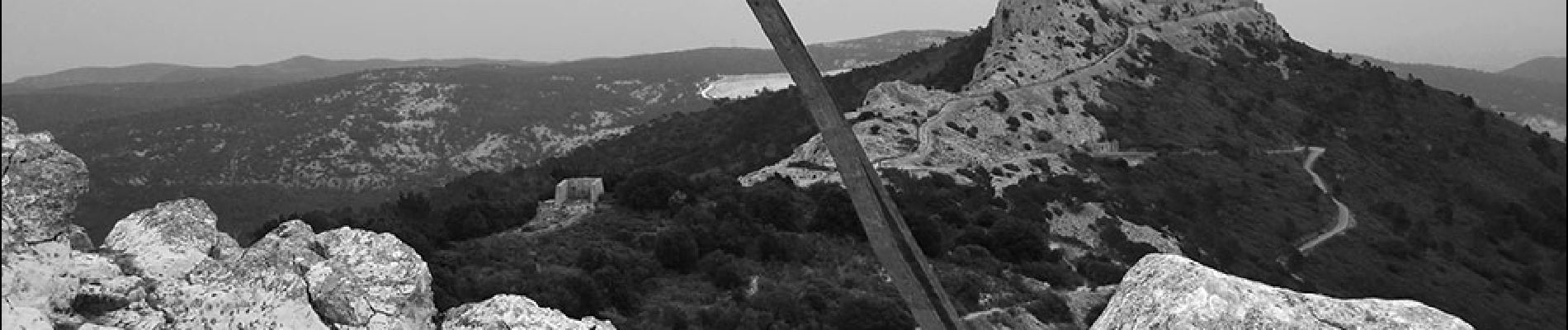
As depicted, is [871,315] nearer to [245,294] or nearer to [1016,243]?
[1016,243]

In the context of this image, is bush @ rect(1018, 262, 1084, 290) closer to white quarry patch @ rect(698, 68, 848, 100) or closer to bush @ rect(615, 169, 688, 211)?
bush @ rect(615, 169, 688, 211)

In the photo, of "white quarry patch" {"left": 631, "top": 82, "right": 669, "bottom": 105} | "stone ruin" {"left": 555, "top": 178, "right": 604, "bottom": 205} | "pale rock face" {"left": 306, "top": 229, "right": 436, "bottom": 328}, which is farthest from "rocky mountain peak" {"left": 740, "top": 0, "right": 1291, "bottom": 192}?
"white quarry patch" {"left": 631, "top": 82, "right": 669, "bottom": 105}

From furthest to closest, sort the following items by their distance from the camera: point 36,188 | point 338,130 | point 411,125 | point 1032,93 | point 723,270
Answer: point 411,125, point 338,130, point 1032,93, point 723,270, point 36,188

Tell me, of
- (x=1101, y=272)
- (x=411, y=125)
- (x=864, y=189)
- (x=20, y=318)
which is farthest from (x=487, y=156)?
(x=864, y=189)

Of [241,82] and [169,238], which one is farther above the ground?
[169,238]

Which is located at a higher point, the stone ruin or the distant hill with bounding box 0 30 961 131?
the stone ruin

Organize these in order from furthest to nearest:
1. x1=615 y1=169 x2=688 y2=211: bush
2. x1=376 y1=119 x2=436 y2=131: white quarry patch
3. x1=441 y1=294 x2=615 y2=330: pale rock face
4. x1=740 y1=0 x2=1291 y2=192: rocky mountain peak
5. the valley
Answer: x1=376 y1=119 x2=436 y2=131: white quarry patch
x1=740 y1=0 x2=1291 y2=192: rocky mountain peak
x1=615 y1=169 x2=688 y2=211: bush
x1=441 y1=294 x2=615 y2=330: pale rock face
the valley
